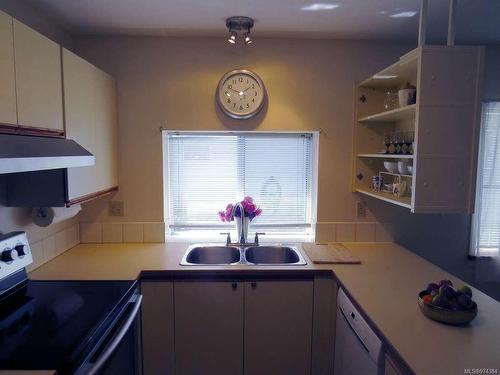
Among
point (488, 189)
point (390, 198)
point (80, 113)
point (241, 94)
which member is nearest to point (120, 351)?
point (80, 113)

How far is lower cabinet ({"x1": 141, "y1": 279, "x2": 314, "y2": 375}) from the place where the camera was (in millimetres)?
1927

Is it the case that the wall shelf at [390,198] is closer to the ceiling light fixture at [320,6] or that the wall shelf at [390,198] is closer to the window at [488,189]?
the window at [488,189]

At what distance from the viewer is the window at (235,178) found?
8.37ft

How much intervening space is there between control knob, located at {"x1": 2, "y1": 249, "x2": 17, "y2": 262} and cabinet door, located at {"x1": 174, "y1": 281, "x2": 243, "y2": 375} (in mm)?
806

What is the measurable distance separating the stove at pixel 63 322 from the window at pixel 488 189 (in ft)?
7.98

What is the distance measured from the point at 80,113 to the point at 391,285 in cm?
188

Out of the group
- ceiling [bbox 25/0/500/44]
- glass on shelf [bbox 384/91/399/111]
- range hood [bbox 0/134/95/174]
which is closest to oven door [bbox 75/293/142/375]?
range hood [bbox 0/134/95/174]

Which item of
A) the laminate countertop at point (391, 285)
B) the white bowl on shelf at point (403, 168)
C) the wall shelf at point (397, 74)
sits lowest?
the laminate countertop at point (391, 285)

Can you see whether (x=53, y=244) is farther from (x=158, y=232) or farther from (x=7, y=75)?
(x=7, y=75)

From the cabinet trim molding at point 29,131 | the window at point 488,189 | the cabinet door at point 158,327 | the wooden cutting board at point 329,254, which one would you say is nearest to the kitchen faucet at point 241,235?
the wooden cutting board at point 329,254

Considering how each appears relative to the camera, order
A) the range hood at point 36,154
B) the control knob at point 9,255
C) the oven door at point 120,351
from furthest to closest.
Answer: the control knob at point 9,255 → the oven door at point 120,351 → the range hood at point 36,154

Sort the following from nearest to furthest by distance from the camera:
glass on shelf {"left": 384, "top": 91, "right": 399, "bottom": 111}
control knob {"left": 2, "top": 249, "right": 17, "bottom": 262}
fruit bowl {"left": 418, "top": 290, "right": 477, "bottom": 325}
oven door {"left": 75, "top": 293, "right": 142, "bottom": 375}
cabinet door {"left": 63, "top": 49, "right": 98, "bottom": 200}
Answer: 1. oven door {"left": 75, "top": 293, "right": 142, "bottom": 375}
2. fruit bowl {"left": 418, "top": 290, "right": 477, "bottom": 325}
3. control knob {"left": 2, "top": 249, "right": 17, "bottom": 262}
4. cabinet door {"left": 63, "top": 49, "right": 98, "bottom": 200}
5. glass on shelf {"left": 384, "top": 91, "right": 399, "bottom": 111}

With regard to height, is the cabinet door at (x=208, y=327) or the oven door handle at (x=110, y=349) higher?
the oven door handle at (x=110, y=349)

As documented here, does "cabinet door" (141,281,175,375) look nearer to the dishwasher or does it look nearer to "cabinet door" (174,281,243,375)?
"cabinet door" (174,281,243,375)
